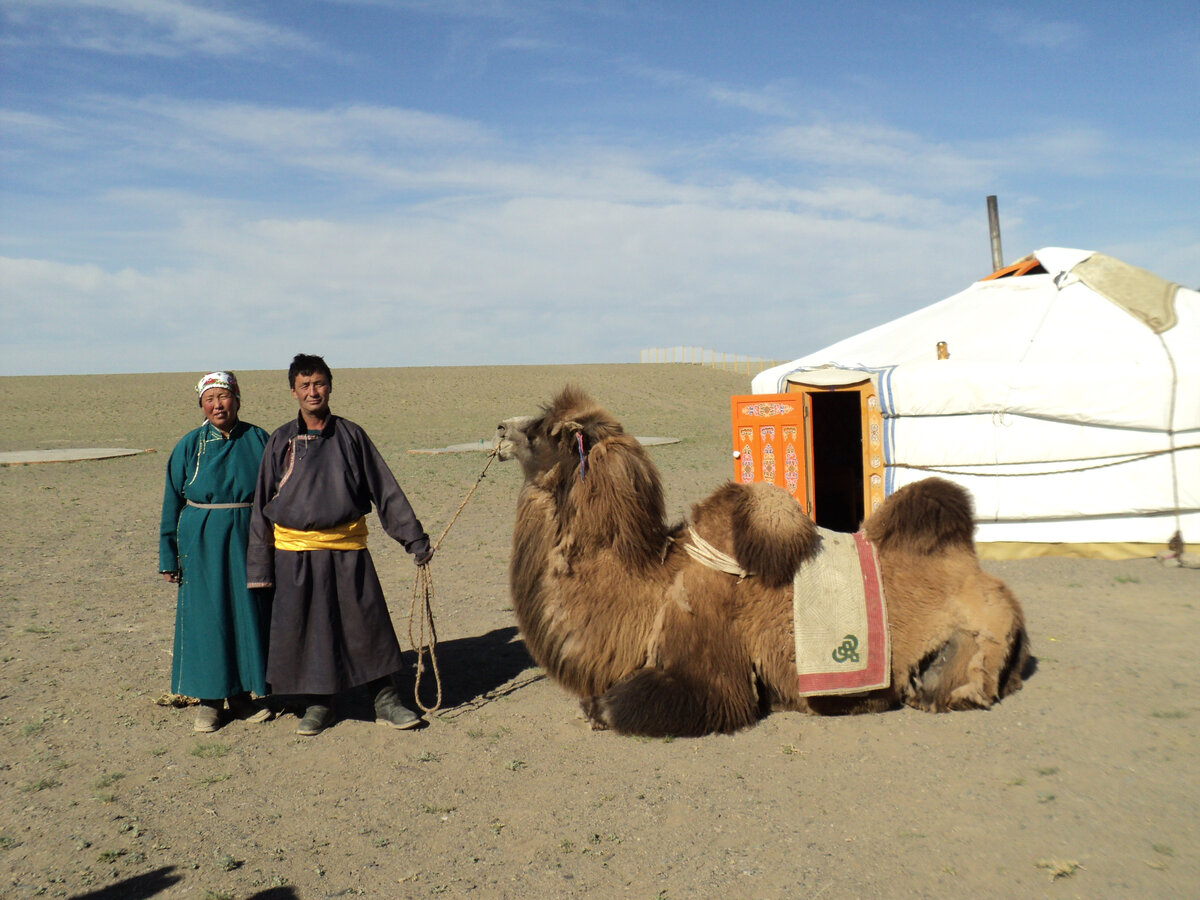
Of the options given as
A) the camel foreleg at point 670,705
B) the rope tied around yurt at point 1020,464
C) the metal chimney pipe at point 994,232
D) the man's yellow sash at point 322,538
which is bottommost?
the camel foreleg at point 670,705

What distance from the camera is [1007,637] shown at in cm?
420

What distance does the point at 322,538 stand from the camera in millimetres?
4062

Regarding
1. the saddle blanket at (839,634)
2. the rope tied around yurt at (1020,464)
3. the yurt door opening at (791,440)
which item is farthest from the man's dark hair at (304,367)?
the rope tied around yurt at (1020,464)

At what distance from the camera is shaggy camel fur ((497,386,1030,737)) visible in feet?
13.1

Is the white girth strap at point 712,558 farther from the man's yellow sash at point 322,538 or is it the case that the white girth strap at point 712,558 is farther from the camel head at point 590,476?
the man's yellow sash at point 322,538

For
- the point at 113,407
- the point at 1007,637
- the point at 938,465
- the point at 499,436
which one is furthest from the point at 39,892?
the point at 113,407

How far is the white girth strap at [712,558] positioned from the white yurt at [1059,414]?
514 cm

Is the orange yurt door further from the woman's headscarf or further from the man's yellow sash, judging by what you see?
the woman's headscarf

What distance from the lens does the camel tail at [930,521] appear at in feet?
14.3

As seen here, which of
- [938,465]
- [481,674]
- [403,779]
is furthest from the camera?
[938,465]

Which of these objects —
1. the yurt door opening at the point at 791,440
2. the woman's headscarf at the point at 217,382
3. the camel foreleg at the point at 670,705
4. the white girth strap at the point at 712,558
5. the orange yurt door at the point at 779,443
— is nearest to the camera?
the camel foreleg at the point at 670,705

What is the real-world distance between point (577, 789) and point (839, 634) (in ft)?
4.43

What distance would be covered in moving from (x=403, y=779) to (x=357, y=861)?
66 cm

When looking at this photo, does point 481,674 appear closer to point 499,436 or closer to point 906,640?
point 499,436
